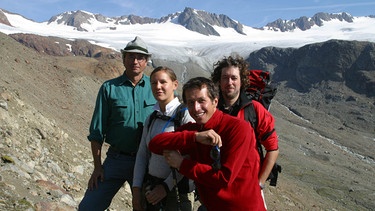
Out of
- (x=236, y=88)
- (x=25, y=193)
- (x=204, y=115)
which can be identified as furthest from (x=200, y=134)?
(x=25, y=193)

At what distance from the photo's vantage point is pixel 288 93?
122 metres

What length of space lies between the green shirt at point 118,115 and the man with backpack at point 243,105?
115 cm

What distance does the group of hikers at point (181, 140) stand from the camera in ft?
10.9

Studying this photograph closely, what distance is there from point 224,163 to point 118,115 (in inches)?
74.9

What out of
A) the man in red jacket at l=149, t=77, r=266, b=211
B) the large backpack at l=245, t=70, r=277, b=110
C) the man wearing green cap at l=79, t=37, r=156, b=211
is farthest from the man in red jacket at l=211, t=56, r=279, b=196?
the man wearing green cap at l=79, t=37, r=156, b=211

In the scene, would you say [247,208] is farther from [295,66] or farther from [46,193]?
[295,66]

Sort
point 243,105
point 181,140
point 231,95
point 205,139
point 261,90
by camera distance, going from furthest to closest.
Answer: point 261,90, point 231,95, point 243,105, point 181,140, point 205,139

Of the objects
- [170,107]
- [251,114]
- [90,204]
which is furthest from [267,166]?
[90,204]

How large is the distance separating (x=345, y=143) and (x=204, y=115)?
6597 cm

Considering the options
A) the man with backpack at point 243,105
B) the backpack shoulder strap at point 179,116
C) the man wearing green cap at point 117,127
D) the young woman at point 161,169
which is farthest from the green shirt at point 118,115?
the man with backpack at point 243,105

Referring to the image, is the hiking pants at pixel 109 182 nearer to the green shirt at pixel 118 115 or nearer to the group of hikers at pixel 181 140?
the group of hikers at pixel 181 140

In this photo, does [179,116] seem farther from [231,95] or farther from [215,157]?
[215,157]

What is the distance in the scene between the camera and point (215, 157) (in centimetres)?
323

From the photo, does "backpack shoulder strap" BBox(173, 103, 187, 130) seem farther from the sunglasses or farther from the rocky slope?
the rocky slope
